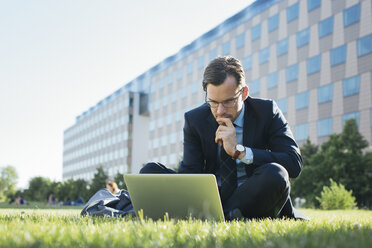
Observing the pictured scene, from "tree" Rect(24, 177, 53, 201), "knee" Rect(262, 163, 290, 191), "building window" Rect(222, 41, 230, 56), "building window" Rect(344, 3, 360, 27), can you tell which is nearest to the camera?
"knee" Rect(262, 163, 290, 191)

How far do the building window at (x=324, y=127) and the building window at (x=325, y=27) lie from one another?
7569 millimetres

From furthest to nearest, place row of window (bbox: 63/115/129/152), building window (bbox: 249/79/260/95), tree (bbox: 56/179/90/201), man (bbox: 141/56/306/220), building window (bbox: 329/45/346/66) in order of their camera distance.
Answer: row of window (bbox: 63/115/129/152)
tree (bbox: 56/179/90/201)
building window (bbox: 249/79/260/95)
building window (bbox: 329/45/346/66)
man (bbox: 141/56/306/220)

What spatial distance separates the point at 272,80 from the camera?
41656 millimetres

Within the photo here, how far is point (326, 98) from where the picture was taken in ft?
116

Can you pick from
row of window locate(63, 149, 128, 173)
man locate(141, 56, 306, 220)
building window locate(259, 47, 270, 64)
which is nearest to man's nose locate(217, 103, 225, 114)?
man locate(141, 56, 306, 220)

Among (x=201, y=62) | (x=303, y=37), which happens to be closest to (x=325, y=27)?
(x=303, y=37)

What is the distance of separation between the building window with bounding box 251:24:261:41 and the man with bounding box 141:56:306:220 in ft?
134

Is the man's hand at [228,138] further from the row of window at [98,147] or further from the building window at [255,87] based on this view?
the row of window at [98,147]

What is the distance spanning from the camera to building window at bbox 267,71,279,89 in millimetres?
41188

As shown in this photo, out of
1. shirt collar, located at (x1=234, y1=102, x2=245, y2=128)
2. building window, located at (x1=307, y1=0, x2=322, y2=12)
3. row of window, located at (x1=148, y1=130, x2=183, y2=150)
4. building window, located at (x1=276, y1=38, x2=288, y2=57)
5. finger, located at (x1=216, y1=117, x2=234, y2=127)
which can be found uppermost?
building window, located at (x1=307, y1=0, x2=322, y2=12)

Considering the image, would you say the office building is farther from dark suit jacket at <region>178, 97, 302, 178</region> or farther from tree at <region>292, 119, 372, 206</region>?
dark suit jacket at <region>178, 97, 302, 178</region>

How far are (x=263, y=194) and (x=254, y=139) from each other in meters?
0.84

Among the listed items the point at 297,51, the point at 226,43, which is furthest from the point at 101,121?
the point at 297,51

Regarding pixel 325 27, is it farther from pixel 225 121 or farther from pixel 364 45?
pixel 225 121
